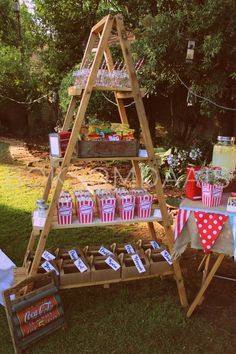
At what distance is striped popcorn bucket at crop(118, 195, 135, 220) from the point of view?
2.36 meters

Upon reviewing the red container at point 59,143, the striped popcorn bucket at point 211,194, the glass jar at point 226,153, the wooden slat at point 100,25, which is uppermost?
the wooden slat at point 100,25

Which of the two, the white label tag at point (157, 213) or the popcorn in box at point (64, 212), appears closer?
the popcorn in box at point (64, 212)

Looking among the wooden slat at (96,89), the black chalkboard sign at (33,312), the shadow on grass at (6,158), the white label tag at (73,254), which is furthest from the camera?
the shadow on grass at (6,158)

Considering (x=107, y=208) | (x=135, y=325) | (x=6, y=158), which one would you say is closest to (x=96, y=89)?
(x=107, y=208)

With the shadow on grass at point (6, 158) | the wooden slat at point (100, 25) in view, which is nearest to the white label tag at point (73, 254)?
the wooden slat at point (100, 25)

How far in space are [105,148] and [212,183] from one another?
71 cm

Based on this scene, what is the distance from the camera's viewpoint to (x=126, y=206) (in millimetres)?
2377

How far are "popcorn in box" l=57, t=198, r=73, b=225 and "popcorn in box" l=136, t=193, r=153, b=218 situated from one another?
48cm

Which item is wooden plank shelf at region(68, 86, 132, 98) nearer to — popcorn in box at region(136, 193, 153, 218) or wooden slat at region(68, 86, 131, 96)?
wooden slat at region(68, 86, 131, 96)

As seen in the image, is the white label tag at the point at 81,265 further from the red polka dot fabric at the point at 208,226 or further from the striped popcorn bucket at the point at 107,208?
the red polka dot fabric at the point at 208,226

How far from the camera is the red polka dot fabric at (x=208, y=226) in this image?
207 cm

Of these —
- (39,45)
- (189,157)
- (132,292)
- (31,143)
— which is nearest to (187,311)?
(132,292)

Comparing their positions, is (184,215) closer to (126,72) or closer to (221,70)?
(126,72)

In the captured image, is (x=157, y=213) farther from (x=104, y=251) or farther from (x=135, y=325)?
(x=135, y=325)
